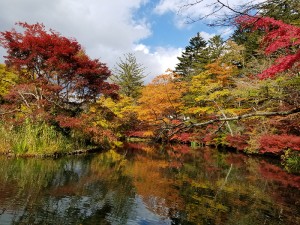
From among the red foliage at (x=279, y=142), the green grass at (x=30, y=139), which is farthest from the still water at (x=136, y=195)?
the red foliage at (x=279, y=142)

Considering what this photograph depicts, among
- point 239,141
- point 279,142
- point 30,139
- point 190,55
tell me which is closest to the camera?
point 30,139

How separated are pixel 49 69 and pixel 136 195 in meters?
8.82

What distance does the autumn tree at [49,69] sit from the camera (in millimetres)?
13508

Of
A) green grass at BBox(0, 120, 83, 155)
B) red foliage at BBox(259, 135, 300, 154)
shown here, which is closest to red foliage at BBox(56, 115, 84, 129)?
green grass at BBox(0, 120, 83, 155)

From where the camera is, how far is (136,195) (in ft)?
24.7

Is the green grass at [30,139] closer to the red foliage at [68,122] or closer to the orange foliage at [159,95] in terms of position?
the red foliage at [68,122]

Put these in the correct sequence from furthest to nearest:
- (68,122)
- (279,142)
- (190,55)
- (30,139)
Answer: (190,55) → (279,142) → (68,122) → (30,139)

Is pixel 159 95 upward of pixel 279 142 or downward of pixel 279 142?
upward

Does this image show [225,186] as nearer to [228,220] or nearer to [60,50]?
[228,220]

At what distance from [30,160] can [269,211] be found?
327 inches

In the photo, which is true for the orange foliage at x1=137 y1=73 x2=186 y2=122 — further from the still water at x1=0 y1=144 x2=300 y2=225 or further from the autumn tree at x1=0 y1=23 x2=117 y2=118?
the still water at x1=0 y1=144 x2=300 y2=225

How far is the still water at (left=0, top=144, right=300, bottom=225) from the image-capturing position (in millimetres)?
5801

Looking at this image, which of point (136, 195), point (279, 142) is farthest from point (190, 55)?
point (136, 195)

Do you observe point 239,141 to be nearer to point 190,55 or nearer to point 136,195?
point 136,195
